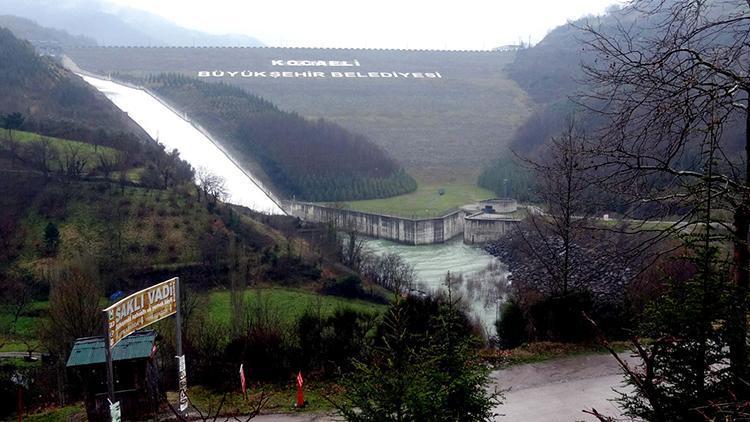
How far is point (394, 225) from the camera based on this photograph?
43.3 meters

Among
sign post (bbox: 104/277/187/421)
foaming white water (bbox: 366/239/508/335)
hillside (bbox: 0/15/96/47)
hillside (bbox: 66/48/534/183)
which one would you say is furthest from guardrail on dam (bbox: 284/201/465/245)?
hillside (bbox: 0/15/96/47)

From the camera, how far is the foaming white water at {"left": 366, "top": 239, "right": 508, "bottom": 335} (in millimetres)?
26547

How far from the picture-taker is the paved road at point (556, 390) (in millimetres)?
8867

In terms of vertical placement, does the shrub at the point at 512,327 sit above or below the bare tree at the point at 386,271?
above

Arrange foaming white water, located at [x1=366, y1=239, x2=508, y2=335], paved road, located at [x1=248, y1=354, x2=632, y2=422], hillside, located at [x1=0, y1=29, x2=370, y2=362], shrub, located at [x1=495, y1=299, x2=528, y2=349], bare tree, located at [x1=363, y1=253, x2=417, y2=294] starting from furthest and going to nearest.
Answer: bare tree, located at [x1=363, y1=253, x2=417, y2=294], foaming white water, located at [x1=366, y1=239, x2=508, y2=335], hillside, located at [x1=0, y1=29, x2=370, y2=362], shrub, located at [x1=495, y1=299, x2=528, y2=349], paved road, located at [x1=248, y1=354, x2=632, y2=422]

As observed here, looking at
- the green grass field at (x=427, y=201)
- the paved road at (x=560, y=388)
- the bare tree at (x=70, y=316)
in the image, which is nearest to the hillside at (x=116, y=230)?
the bare tree at (x=70, y=316)

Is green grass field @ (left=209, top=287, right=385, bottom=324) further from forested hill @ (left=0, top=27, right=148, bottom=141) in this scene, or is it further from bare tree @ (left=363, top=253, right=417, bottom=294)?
forested hill @ (left=0, top=27, right=148, bottom=141)

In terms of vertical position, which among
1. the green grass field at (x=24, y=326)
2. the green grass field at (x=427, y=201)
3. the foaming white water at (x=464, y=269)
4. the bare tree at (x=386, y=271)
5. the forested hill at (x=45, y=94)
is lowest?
the foaming white water at (x=464, y=269)

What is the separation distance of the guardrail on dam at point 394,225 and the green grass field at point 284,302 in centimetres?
1529

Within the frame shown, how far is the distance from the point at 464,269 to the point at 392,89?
48.7 meters

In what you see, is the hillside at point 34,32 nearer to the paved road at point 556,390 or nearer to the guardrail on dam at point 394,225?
the guardrail on dam at point 394,225

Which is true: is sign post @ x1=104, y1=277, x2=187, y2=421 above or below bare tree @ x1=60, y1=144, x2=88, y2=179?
below

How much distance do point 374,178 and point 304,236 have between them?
72.6 ft

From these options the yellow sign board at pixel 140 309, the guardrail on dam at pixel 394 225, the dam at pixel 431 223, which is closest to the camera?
the yellow sign board at pixel 140 309
